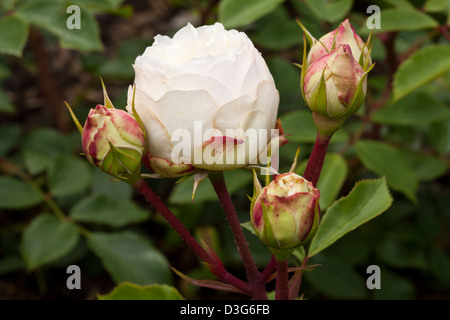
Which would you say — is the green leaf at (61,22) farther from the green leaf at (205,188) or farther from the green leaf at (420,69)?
the green leaf at (420,69)

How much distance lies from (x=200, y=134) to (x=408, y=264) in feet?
3.53

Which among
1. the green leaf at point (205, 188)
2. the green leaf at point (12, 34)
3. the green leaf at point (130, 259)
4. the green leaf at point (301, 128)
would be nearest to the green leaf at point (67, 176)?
the green leaf at point (130, 259)

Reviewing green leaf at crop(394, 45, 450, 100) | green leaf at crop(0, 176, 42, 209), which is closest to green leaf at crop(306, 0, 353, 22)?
green leaf at crop(394, 45, 450, 100)

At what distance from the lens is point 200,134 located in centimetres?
64

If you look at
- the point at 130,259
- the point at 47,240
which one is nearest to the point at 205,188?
the point at 130,259

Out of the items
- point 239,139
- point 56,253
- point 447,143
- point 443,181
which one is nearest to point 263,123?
point 239,139

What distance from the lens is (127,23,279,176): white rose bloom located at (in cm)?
62

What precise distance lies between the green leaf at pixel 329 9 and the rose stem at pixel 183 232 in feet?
1.89

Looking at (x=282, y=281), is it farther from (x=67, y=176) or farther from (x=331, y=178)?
(x=67, y=176)

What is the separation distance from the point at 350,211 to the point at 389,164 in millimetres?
467

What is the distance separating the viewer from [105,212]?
139 cm

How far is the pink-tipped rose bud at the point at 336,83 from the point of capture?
663mm
